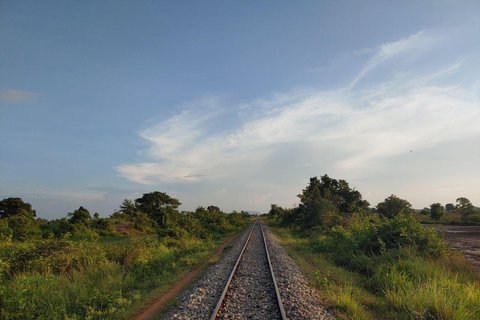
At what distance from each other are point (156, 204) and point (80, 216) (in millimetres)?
16055

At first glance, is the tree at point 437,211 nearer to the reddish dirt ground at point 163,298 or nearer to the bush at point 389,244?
the bush at point 389,244

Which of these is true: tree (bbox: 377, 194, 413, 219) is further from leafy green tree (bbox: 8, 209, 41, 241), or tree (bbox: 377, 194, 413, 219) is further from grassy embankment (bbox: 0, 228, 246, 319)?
leafy green tree (bbox: 8, 209, 41, 241)

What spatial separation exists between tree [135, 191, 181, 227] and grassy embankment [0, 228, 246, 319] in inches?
1059

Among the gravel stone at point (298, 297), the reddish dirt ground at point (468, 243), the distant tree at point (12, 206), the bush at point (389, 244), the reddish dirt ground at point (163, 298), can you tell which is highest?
the distant tree at point (12, 206)

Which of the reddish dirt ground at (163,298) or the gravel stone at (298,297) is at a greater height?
the gravel stone at (298,297)

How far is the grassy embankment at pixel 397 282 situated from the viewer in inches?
232

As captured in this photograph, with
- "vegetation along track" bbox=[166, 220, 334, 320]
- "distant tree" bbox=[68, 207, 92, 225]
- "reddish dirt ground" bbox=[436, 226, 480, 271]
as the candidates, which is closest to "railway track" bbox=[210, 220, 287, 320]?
"vegetation along track" bbox=[166, 220, 334, 320]

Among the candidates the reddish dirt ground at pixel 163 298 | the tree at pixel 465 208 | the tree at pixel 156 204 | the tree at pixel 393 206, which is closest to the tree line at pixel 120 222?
the tree at pixel 156 204

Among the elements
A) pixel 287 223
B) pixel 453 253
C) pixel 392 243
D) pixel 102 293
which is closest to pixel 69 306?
pixel 102 293

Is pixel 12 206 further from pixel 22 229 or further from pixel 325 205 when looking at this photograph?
pixel 325 205

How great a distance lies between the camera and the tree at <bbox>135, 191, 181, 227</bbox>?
131 feet

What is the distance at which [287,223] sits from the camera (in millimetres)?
43750

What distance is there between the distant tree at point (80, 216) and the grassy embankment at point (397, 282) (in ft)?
85.4

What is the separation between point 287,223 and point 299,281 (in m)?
36.4
